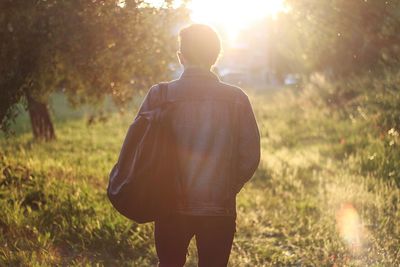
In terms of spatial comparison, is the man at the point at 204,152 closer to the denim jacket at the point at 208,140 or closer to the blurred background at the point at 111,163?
the denim jacket at the point at 208,140

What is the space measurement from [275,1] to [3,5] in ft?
19.2

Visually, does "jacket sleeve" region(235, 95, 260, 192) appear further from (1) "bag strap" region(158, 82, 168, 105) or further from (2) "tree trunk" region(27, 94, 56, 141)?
(2) "tree trunk" region(27, 94, 56, 141)

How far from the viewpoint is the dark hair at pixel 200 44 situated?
3.41 m

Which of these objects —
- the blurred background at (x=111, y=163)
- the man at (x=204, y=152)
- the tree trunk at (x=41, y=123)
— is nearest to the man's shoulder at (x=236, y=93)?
the man at (x=204, y=152)

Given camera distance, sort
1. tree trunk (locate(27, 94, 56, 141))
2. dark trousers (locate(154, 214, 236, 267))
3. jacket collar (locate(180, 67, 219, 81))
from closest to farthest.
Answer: dark trousers (locate(154, 214, 236, 267)), jacket collar (locate(180, 67, 219, 81)), tree trunk (locate(27, 94, 56, 141))

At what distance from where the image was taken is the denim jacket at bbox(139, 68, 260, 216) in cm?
339

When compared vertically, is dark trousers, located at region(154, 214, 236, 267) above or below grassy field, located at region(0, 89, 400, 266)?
above

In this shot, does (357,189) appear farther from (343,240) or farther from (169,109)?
(169,109)

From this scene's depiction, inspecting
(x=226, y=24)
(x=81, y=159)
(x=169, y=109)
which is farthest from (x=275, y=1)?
(x=169, y=109)

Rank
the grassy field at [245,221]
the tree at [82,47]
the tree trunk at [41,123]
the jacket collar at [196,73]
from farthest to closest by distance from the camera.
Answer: the tree trunk at [41,123] < the tree at [82,47] < the grassy field at [245,221] < the jacket collar at [196,73]

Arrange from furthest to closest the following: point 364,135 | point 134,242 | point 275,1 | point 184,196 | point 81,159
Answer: point 364,135
point 81,159
point 275,1
point 134,242
point 184,196

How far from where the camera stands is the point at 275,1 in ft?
37.5

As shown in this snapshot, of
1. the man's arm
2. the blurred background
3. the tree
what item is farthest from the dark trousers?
the tree

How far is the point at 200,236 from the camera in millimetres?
3383
